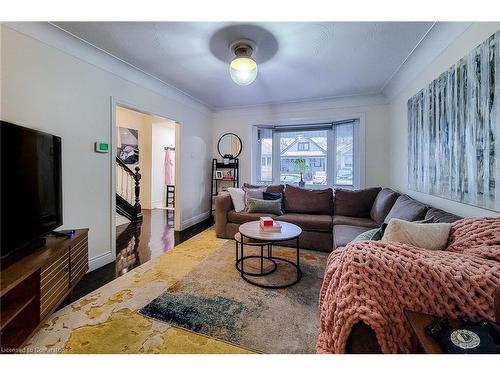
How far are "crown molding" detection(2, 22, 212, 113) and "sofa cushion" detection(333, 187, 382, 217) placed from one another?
314 cm

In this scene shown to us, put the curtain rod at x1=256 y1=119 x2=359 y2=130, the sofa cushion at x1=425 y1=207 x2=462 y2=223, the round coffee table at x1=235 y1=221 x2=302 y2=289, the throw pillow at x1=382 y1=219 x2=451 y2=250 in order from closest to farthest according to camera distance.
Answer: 1. the throw pillow at x1=382 y1=219 x2=451 y2=250
2. the sofa cushion at x1=425 y1=207 x2=462 y2=223
3. the round coffee table at x1=235 y1=221 x2=302 y2=289
4. the curtain rod at x1=256 y1=119 x2=359 y2=130

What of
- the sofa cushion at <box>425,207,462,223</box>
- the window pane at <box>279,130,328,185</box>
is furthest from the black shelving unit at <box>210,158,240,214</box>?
the sofa cushion at <box>425,207,462,223</box>

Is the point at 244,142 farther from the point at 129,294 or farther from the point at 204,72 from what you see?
the point at 129,294

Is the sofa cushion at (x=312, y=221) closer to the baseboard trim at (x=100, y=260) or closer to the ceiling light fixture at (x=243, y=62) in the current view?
the ceiling light fixture at (x=243, y=62)

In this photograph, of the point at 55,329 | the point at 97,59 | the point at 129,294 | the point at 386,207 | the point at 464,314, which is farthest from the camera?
the point at 386,207

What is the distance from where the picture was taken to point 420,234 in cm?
133

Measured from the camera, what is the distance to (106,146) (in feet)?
8.28

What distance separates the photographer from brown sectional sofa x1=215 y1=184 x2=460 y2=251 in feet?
9.24

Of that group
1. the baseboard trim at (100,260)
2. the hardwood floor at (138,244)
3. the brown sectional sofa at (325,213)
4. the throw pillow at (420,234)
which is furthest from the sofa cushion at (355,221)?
the baseboard trim at (100,260)

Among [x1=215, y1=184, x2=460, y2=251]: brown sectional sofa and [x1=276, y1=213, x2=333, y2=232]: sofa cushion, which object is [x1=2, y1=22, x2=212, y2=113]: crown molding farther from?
[x1=276, y1=213, x2=333, y2=232]: sofa cushion

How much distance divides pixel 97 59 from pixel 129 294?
2414 millimetres

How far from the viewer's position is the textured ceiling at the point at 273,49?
1974 mm

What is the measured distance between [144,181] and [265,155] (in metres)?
3.43
